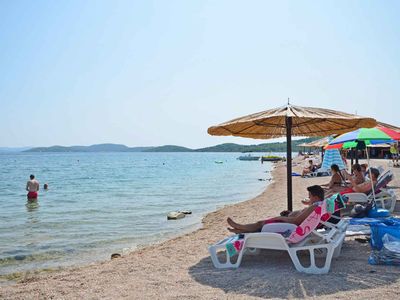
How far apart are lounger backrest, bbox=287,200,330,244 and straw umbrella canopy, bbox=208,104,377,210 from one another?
145 centimetres

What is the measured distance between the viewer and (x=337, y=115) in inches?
225

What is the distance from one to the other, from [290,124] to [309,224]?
2.36m

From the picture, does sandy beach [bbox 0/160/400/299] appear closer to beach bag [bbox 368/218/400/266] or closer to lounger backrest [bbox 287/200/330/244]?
beach bag [bbox 368/218/400/266]

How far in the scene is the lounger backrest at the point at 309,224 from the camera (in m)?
4.65

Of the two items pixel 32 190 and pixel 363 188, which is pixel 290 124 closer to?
pixel 363 188

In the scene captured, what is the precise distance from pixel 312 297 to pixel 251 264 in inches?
54.6

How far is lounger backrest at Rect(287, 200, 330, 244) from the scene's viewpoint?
465cm

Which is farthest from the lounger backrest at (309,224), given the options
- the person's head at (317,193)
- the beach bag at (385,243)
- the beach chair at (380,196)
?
the beach chair at (380,196)

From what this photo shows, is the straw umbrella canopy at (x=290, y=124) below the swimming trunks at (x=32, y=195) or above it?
above

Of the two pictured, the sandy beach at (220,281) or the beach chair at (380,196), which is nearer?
the sandy beach at (220,281)

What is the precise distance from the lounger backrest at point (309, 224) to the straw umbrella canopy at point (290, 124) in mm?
1446

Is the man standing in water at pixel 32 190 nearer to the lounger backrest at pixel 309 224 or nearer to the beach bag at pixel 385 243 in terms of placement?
the lounger backrest at pixel 309 224

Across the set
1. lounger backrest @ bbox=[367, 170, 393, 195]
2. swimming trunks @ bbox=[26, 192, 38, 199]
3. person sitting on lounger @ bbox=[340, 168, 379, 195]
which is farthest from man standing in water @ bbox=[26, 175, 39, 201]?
lounger backrest @ bbox=[367, 170, 393, 195]

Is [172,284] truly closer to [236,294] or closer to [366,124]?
[236,294]
